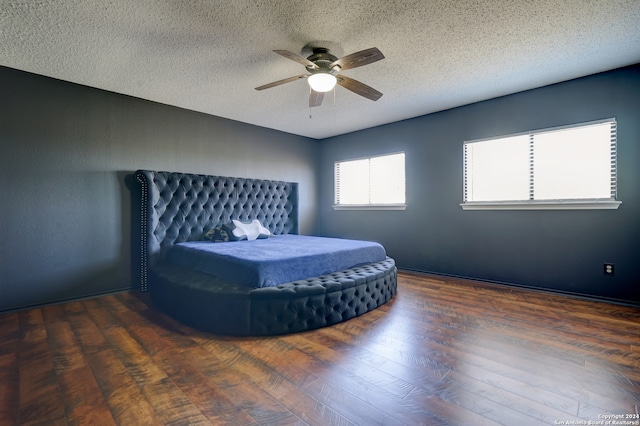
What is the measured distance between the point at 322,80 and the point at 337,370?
231 cm

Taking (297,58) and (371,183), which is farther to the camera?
(371,183)

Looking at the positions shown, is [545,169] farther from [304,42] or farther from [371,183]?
[304,42]

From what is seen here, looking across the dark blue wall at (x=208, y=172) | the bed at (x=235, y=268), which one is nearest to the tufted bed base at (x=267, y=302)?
the bed at (x=235, y=268)

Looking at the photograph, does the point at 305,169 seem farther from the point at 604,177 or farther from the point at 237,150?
the point at 604,177

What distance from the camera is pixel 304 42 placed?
2533 millimetres

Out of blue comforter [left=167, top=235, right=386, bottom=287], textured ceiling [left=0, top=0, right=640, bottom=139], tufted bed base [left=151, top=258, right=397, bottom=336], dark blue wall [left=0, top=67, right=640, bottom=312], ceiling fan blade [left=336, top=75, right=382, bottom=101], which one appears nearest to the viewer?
textured ceiling [left=0, top=0, right=640, bottom=139]

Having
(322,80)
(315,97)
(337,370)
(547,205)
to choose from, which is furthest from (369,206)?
(337,370)

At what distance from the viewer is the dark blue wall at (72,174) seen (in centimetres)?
298

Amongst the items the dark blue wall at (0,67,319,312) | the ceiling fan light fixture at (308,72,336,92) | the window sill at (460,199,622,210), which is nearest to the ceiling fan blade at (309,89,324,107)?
the ceiling fan light fixture at (308,72,336,92)

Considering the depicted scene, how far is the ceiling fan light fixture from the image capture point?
2.56 metres

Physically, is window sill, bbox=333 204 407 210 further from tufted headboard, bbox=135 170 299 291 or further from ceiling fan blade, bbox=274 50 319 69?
ceiling fan blade, bbox=274 50 319 69

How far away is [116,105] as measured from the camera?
142 inches

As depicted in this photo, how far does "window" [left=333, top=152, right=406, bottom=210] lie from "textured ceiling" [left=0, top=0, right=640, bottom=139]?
1.61 meters

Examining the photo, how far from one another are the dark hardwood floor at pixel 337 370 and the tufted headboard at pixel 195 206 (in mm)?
1070
